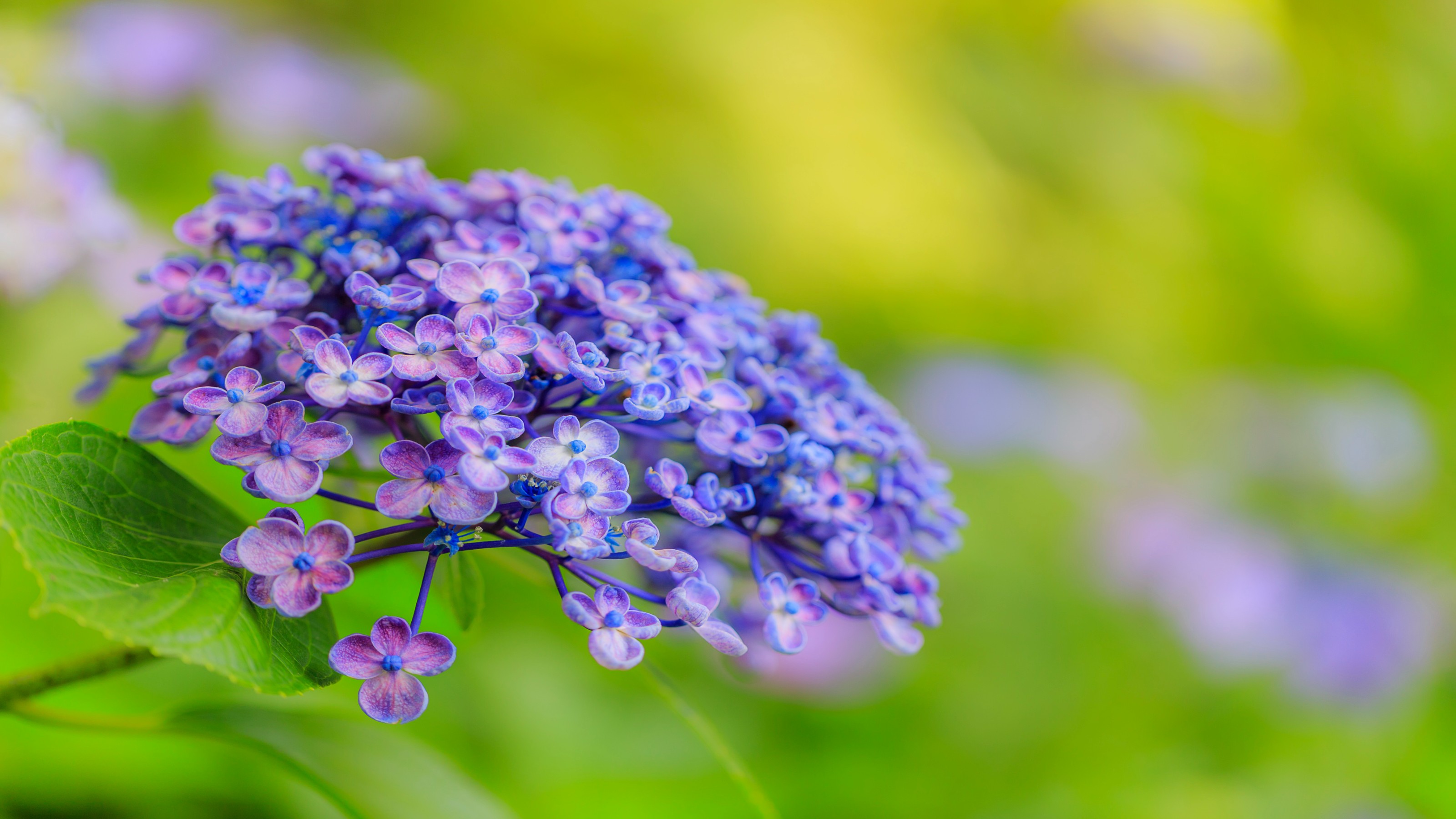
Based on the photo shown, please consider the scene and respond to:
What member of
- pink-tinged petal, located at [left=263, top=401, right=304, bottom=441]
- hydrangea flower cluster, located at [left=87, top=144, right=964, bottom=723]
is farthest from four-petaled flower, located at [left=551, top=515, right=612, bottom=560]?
pink-tinged petal, located at [left=263, top=401, right=304, bottom=441]

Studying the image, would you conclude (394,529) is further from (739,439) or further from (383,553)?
(739,439)

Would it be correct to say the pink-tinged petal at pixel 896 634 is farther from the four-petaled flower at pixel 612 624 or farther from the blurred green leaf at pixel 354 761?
the blurred green leaf at pixel 354 761

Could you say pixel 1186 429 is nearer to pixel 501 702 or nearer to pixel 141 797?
pixel 501 702

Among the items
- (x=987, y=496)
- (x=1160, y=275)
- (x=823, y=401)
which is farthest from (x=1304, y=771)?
(x=823, y=401)

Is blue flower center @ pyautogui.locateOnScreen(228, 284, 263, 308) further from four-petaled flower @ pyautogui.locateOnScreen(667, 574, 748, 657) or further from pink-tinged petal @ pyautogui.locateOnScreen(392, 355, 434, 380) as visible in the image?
four-petaled flower @ pyautogui.locateOnScreen(667, 574, 748, 657)

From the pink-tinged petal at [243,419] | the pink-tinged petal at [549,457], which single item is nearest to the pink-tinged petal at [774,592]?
the pink-tinged petal at [549,457]

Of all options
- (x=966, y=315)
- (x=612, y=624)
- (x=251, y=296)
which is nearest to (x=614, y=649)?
(x=612, y=624)
